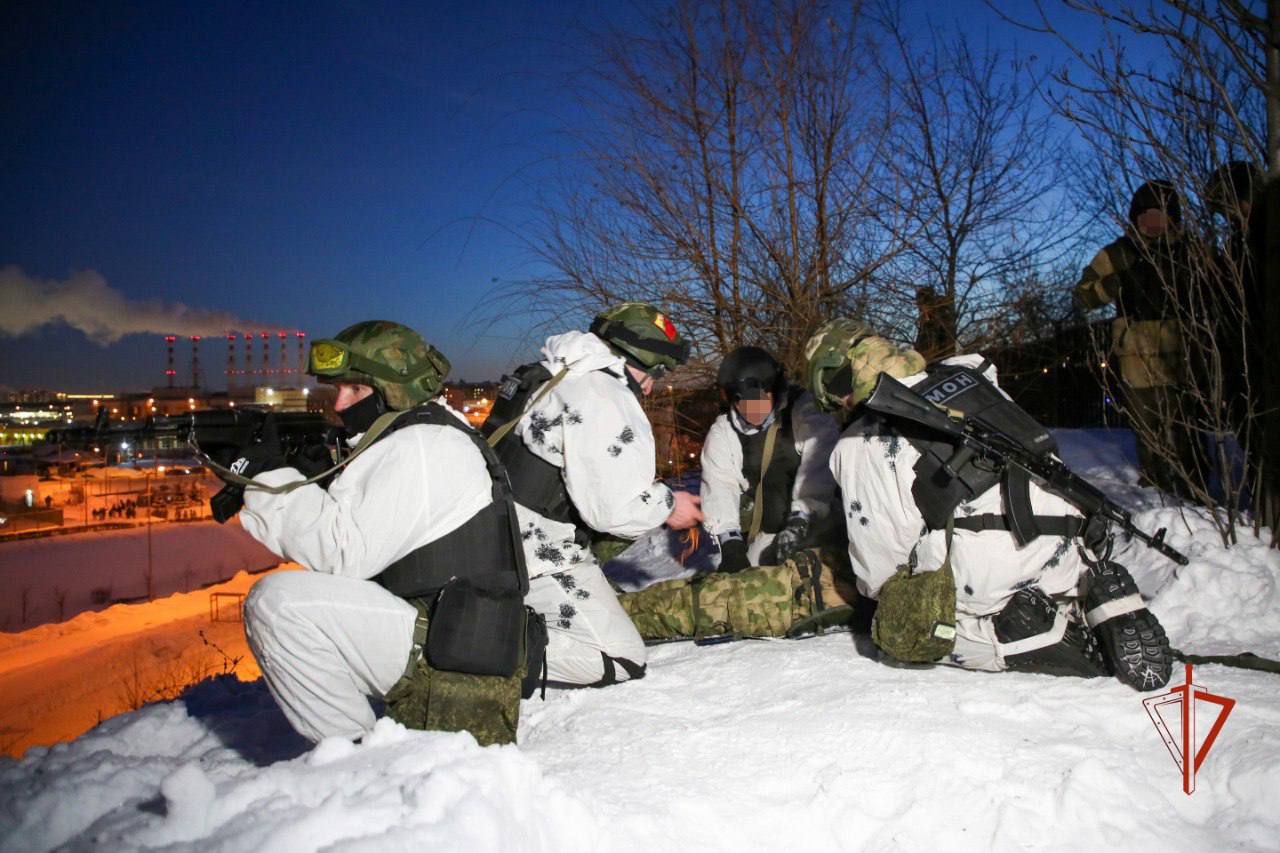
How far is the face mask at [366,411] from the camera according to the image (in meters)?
2.92

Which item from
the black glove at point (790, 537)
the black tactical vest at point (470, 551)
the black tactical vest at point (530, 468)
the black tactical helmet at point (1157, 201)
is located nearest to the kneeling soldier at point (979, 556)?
the black glove at point (790, 537)

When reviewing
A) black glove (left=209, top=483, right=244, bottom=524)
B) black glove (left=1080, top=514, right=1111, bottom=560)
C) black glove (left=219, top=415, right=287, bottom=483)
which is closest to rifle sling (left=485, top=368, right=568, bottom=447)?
black glove (left=219, top=415, right=287, bottom=483)

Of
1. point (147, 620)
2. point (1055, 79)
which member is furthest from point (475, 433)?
point (147, 620)

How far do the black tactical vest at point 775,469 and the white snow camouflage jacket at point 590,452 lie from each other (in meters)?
1.80

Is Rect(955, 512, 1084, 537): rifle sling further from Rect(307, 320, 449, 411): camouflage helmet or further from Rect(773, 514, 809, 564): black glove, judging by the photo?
Rect(307, 320, 449, 411): camouflage helmet

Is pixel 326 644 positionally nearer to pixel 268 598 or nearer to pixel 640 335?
pixel 268 598

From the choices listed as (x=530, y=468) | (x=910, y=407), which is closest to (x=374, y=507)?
(x=530, y=468)

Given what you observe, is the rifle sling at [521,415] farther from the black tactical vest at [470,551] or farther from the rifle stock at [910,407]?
the rifle stock at [910,407]

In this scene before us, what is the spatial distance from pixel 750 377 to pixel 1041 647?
235 cm

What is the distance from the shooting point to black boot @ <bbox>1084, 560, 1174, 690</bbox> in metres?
2.96

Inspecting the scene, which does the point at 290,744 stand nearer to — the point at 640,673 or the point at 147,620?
the point at 640,673

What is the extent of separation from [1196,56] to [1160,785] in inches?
163

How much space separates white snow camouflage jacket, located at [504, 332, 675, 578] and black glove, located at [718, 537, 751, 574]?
1.45m

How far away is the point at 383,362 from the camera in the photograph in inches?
112
